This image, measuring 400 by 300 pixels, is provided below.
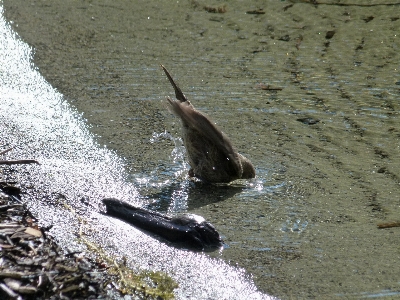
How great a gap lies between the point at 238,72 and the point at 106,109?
196cm

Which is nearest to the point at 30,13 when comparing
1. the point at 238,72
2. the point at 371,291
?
the point at 238,72

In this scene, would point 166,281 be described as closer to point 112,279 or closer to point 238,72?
point 112,279

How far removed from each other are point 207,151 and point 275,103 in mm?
1938

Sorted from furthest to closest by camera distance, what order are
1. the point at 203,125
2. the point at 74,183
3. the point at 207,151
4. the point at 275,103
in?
the point at 275,103 → the point at 207,151 → the point at 203,125 → the point at 74,183

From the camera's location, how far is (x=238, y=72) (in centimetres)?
854

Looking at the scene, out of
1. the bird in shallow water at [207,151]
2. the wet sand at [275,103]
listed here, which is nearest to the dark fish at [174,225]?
the wet sand at [275,103]

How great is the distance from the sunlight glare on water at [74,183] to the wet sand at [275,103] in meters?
0.19

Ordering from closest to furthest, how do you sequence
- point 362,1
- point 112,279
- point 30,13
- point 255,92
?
point 112,279 → point 255,92 → point 30,13 → point 362,1

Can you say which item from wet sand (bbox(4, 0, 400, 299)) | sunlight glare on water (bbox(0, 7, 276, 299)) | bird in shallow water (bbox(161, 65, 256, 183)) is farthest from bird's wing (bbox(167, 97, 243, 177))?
sunlight glare on water (bbox(0, 7, 276, 299))

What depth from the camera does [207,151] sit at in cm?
603

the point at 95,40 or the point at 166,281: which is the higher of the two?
the point at 95,40

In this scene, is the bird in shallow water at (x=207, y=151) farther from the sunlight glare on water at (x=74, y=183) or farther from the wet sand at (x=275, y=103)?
the sunlight glare on water at (x=74, y=183)

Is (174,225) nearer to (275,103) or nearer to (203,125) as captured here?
(203,125)

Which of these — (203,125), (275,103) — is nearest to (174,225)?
(203,125)
